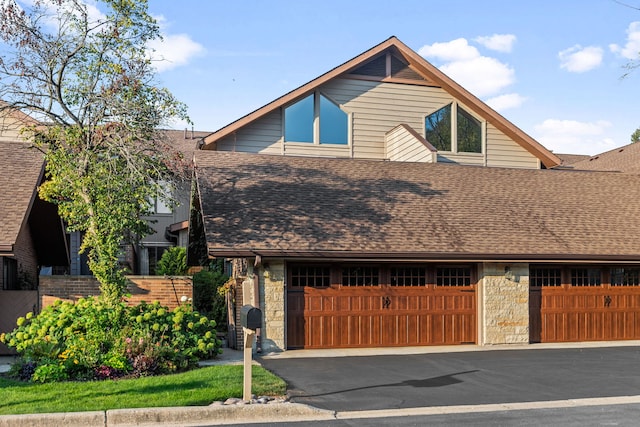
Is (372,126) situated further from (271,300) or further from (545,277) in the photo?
(271,300)

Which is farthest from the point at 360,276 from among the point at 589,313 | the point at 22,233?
the point at 22,233

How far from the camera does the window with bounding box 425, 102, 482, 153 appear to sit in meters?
25.1

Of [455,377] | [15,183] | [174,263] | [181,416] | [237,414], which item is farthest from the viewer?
[174,263]

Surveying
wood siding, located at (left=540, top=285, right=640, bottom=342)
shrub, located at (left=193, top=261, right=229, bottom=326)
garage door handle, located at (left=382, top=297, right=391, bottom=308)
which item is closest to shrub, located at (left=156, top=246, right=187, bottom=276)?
shrub, located at (left=193, top=261, right=229, bottom=326)

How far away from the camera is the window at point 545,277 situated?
18.1 m

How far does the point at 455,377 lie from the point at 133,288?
7693 mm

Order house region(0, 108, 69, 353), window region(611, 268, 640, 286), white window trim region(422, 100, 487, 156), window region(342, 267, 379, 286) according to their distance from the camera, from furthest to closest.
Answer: white window trim region(422, 100, 487, 156) → window region(611, 268, 640, 286) → window region(342, 267, 379, 286) → house region(0, 108, 69, 353)

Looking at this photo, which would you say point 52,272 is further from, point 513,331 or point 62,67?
point 513,331

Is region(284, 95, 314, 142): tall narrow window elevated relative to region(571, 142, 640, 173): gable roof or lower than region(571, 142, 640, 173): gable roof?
elevated

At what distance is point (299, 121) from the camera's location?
2380 centimetres

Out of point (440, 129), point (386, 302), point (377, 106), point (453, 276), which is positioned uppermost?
point (377, 106)

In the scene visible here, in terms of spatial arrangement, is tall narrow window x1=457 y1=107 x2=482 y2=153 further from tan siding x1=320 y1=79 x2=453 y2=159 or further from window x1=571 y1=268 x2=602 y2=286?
window x1=571 y1=268 x2=602 y2=286

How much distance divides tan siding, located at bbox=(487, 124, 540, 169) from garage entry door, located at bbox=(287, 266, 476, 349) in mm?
8916

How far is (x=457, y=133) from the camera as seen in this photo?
82.8ft
